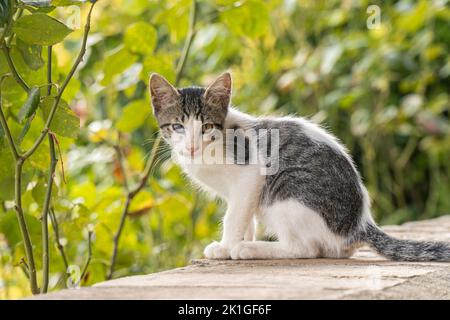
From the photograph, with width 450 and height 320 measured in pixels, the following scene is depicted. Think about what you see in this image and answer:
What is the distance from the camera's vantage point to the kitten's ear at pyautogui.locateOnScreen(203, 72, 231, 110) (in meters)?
2.31

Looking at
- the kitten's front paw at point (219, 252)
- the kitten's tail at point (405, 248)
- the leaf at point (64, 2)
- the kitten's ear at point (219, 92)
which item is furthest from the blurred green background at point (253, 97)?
the kitten's tail at point (405, 248)

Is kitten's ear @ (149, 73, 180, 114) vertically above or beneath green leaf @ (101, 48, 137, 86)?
beneath

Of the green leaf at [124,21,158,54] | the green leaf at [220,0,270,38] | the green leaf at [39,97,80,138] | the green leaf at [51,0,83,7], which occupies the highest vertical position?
the green leaf at [220,0,270,38]

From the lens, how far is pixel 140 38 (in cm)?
265

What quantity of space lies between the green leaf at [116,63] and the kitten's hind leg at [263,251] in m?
0.79

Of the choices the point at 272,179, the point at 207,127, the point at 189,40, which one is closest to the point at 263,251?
the point at 272,179

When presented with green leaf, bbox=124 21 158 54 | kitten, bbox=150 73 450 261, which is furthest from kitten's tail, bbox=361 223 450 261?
green leaf, bbox=124 21 158 54

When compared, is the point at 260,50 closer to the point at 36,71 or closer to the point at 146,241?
the point at 146,241

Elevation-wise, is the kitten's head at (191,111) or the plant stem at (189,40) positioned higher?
the plant stem at (189,40)

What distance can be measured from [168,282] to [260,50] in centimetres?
330

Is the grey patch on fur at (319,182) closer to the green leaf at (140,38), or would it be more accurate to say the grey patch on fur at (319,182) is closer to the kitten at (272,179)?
the kitten at (272,179)

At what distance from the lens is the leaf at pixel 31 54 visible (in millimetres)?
1948

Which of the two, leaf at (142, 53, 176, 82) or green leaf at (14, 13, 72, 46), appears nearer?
green leaf at (14, 13, 72, 46)

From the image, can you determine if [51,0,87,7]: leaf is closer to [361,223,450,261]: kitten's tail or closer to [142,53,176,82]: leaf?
[142,53,176,82]: leaf
